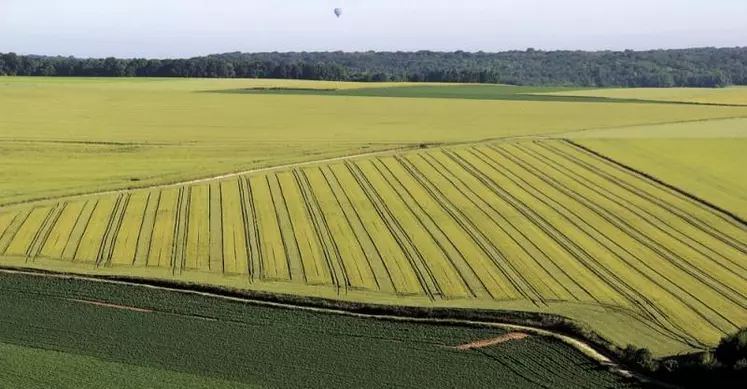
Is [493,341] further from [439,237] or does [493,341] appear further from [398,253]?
[439,237]

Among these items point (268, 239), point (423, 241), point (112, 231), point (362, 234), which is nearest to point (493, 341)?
point (423, 241)

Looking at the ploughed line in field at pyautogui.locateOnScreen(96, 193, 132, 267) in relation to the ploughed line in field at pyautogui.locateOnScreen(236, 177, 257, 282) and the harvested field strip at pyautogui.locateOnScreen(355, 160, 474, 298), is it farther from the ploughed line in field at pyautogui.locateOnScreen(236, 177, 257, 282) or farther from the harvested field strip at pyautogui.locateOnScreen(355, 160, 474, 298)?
the harvested field strip at pyautogui.locateOnScreen(355, 160, 474, 298)

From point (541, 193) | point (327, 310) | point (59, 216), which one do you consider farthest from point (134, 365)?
point (541, 193)

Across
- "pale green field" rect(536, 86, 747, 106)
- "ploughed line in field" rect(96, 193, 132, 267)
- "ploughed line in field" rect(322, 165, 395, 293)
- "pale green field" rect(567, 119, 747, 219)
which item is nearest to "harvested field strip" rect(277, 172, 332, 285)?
"ploughed line in field" rect(322, 165, 395, 293)

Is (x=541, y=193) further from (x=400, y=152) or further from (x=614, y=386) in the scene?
(x=614, y=386)

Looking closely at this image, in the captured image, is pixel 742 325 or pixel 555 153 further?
pixel 555 153

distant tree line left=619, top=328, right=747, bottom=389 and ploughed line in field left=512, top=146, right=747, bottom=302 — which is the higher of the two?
ploughed line in field left=512, top=146, right=747, bottom=302

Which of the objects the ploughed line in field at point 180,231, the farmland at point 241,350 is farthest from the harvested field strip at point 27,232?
the ploughed line in field at point 180,231
